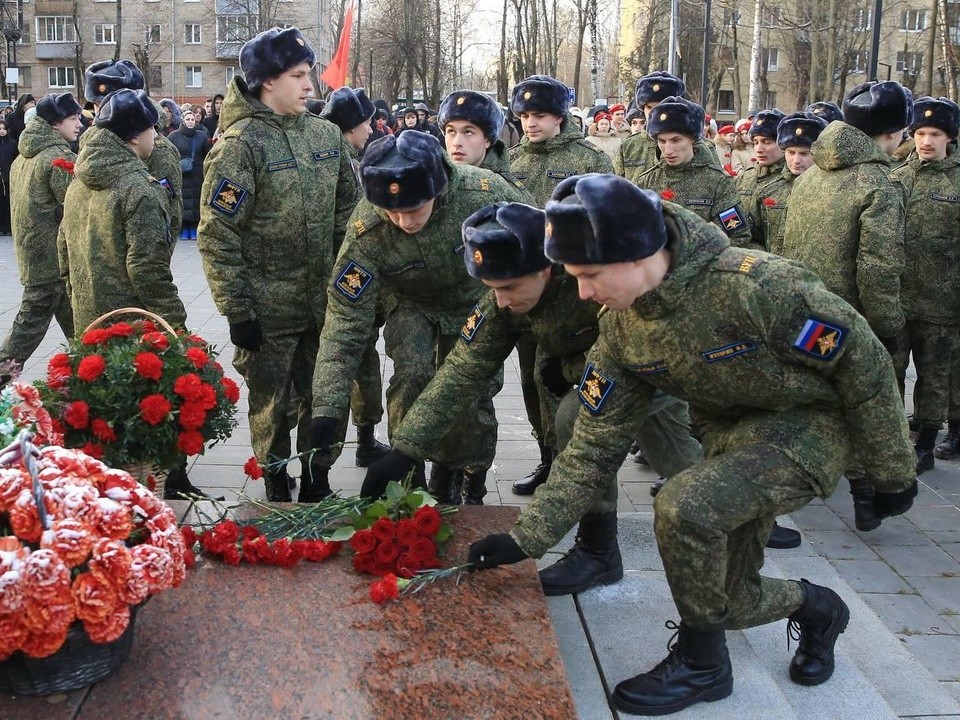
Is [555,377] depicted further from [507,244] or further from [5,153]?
[5,153]

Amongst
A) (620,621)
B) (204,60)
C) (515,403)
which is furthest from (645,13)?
(620,621)

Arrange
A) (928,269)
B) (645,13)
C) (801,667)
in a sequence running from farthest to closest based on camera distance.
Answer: (645,13) → (928,269) → (801,667)

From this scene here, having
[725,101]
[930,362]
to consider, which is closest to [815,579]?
[930,362]

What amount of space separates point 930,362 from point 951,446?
1.77 ft

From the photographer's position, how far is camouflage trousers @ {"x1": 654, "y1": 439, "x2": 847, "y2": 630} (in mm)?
3221

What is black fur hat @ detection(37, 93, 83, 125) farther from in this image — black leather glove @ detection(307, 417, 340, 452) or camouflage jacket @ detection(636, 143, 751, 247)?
black leather glove @ detection(307, 417, 340, 452)

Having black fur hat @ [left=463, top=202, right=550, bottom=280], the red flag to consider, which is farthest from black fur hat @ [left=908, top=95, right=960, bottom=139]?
the red flag

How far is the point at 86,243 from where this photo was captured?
5797mm

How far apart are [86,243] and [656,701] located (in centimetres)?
397

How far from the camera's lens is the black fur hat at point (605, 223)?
295 centimetres

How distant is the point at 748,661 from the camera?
141 inches

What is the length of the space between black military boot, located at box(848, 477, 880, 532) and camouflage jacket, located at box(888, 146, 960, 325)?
1535 millimetres

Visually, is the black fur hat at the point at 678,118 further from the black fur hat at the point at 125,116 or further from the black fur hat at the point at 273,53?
the black fur hat at the point at 125,116

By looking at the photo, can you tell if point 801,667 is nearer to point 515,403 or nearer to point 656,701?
point 656,701
